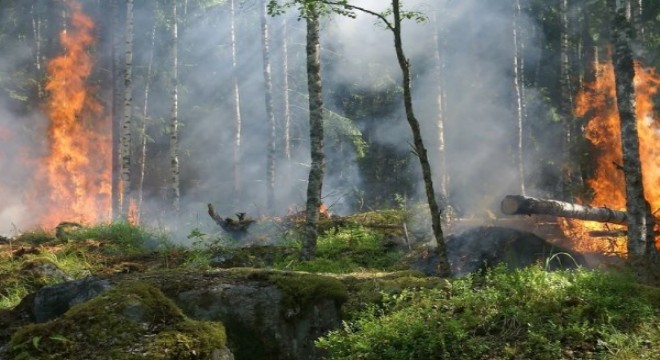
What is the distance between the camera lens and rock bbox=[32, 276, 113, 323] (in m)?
5.95

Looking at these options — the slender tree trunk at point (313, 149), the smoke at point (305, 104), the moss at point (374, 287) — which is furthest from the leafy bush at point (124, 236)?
the smoke at point (305, 104)

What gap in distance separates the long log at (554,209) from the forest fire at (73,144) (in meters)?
19.0

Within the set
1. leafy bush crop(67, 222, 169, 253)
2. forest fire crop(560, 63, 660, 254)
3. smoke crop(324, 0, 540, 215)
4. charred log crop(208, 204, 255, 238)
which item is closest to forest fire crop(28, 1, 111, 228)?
leafy bush crop(67, 222, 169, 253)

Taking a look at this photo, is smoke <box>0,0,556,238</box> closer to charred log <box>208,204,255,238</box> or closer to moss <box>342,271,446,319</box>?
charred log <box>208,204,255,238</box>

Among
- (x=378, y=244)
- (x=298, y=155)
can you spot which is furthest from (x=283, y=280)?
(x=298, y=155)

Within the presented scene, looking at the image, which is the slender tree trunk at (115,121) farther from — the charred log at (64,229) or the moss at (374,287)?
the moss at (374,287)

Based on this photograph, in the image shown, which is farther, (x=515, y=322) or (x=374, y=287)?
(x=374, y=287)

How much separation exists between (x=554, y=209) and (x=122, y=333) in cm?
1140

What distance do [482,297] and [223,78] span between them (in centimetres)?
3009

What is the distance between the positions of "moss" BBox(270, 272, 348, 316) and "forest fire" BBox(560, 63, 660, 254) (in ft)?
30.7

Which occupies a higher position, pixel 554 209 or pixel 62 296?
pixel 554 209

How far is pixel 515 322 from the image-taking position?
5.11 meters

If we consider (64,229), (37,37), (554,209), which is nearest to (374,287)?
(554,209)

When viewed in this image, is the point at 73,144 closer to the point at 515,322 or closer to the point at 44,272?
the point at 44,272
